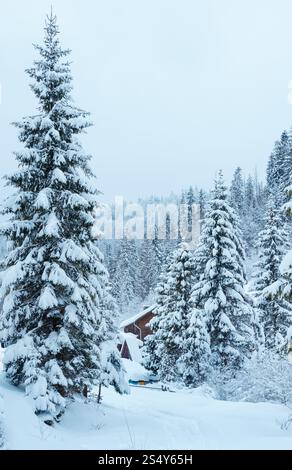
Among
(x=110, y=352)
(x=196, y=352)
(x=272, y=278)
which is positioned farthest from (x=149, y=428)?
(x=272, y=278)

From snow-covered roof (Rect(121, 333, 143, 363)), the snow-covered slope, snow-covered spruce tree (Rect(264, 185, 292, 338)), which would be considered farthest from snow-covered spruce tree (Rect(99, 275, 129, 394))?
snow-covered roof (Rect(121, 333, 143, 363))

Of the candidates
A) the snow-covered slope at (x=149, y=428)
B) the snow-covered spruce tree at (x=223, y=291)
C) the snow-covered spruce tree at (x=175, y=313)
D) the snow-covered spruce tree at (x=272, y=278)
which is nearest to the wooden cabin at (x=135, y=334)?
the snow-covered spruce tree at (x=175, y=313)

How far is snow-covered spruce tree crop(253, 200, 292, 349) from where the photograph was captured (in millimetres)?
30000

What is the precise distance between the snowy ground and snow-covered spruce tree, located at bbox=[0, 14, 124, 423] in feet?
3.38

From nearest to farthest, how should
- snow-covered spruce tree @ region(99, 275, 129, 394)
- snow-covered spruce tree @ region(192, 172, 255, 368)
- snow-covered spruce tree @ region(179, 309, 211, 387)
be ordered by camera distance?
1. snow-covered spruce tree @ region(99, 275, 129, 394)
2. snow-covered spruce tree @ region(179, 309, 211, 387)
3. snow-covered spruce tree @ region(192, 172, 255, 368)

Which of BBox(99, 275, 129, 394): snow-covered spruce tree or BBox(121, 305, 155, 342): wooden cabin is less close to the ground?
BBox(99, 275, 129, 394): snow-covered spruce tree

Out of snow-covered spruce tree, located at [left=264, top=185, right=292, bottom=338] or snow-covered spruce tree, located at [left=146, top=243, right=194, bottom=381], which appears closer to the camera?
snow-covered spruce tree, located at [left=264, top=185, right=292, bottom=338]

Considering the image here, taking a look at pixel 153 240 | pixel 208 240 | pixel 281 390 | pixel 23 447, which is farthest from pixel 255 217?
pixel 23 447

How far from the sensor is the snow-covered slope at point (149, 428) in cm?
934

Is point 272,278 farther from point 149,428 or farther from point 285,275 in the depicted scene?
point 149,428

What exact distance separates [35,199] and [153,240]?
81.3 metres

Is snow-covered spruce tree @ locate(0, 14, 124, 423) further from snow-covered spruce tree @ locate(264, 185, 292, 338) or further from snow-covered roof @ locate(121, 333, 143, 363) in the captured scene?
snow-covered roof @ locate(121, 333, 143, 363)

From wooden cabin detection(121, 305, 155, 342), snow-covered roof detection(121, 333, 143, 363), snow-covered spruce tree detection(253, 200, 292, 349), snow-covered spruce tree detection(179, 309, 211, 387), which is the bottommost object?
snow-covered roof detection(121, 333, 143, 363)
